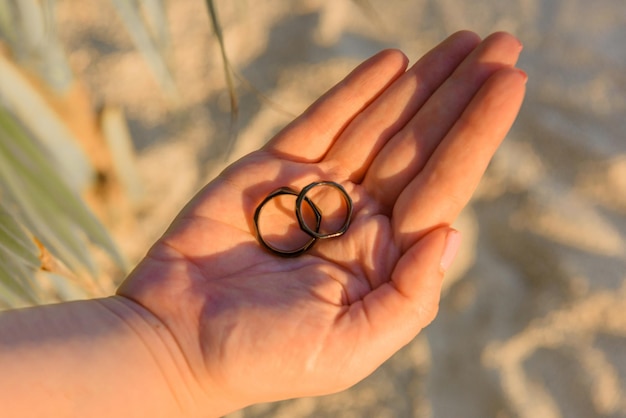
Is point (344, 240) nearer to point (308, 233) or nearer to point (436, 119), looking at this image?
point (308, 233)

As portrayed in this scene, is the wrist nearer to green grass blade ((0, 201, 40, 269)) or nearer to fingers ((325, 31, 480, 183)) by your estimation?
green grass blade ((0, 201, 40, 269))

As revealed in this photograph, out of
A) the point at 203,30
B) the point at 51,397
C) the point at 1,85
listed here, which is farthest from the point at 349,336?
the point at 203,30

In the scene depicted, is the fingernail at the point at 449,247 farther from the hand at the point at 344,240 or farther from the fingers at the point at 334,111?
the fingers at the point at 334,111

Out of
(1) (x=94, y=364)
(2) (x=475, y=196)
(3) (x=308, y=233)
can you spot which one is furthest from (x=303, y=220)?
(2) (x=475, y=196)

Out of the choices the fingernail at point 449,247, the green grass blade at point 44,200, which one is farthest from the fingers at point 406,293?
the green grass blade at point 44,200

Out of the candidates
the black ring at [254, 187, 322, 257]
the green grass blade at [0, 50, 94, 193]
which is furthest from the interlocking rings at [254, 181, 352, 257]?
the green grass blade at [0, 50, 94, 193]

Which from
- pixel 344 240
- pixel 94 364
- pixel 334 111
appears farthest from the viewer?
pixel 334 111
